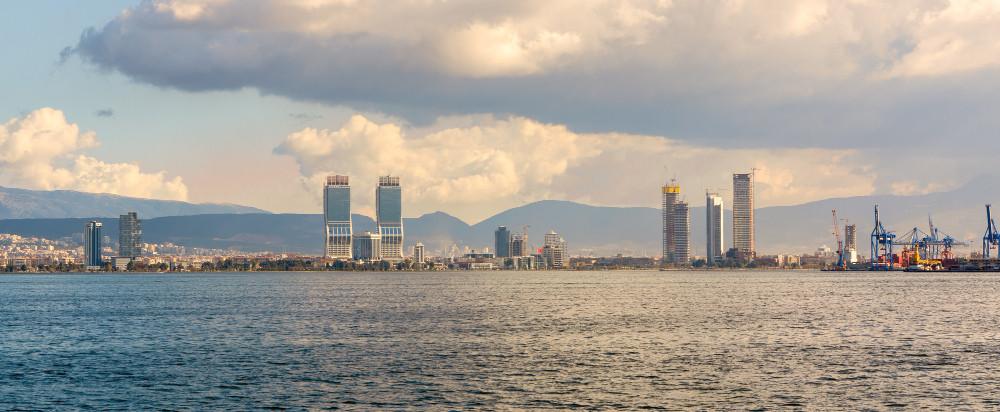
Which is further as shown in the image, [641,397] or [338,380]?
[338,380]

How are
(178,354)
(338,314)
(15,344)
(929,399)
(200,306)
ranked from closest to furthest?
(929,399), (178,354), (15,344), (338,314), (200,306)

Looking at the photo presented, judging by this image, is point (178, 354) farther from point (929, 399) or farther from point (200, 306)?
point (200, 306)

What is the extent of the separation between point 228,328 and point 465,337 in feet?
98.1

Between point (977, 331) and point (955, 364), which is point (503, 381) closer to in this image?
point (955, 364)

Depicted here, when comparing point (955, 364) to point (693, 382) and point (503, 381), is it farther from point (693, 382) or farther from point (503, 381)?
point (503, 381)

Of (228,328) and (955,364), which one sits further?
(228,328)

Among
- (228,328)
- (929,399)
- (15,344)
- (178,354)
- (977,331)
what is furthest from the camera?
(228,328)

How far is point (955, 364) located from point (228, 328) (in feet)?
241

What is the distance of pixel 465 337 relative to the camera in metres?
91.6

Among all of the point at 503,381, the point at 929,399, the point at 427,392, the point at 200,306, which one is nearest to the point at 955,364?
the point at 929,399

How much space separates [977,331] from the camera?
96.1 metres

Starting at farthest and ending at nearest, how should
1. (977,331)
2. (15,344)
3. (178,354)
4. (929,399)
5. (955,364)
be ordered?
(977,331) < (15,344) < (178,354) < (955,364) < (929,399)

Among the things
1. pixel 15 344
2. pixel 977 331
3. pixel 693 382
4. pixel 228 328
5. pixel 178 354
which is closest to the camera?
pixel 693 382

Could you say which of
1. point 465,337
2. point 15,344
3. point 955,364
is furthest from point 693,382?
point 15,344
